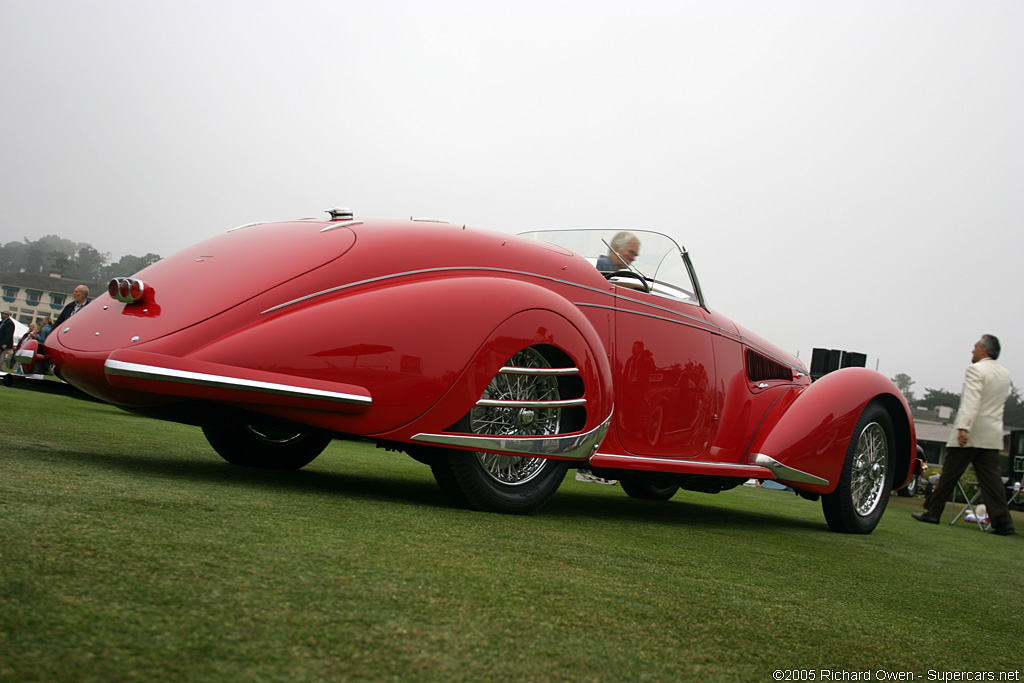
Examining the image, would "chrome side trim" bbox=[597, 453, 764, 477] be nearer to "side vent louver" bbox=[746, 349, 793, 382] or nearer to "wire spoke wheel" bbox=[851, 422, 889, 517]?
"side vent louver" bbox=[746, 349, 793, 382]

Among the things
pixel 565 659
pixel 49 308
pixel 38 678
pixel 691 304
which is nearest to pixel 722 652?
pixel 565 659

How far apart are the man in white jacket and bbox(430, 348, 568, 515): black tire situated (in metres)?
5.42

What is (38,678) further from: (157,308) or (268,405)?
(157,308)

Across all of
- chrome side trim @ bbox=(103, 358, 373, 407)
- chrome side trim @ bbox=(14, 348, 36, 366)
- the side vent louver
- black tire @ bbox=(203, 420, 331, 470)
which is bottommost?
black tire @ bbox=(203, 420, 331, 470)

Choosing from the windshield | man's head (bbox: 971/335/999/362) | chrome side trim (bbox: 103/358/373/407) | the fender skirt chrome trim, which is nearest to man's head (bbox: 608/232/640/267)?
the windshield

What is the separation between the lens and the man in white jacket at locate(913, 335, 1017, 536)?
24.5 ft

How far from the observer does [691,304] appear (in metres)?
4.88

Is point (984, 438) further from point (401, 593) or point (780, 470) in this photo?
point (401, 593)

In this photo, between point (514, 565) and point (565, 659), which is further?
point (514, 565)

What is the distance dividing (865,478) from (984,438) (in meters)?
2.73

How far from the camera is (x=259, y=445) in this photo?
4.52 meters

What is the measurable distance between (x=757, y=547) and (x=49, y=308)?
86655 millimetres

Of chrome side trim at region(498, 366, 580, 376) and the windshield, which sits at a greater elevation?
the windshield

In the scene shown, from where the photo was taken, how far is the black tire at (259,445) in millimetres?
4488
